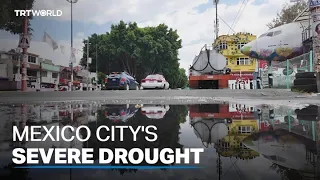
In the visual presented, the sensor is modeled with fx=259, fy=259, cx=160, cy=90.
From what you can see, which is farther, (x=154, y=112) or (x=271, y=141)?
(x=154, y=112)

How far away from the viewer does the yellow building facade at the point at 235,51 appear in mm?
25938

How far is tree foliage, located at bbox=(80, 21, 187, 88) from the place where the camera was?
15141 millimetres

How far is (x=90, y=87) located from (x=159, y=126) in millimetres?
22973

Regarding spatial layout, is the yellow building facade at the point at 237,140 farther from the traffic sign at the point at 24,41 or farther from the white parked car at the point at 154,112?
the traffic sign at the point at 24,41

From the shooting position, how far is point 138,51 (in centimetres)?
1689

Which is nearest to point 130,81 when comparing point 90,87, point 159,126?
point 90,87

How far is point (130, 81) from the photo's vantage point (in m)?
16.0

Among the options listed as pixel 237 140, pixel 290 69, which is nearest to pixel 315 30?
pixel 290 69

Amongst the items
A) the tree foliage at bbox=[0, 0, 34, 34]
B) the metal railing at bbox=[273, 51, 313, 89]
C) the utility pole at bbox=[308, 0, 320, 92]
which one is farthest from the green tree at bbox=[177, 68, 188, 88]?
the tree foliage at bbox=[0, 0, 34, 34]

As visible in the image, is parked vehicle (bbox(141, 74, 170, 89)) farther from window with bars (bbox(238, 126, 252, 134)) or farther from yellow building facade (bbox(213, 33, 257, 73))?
yellow building facade (bbox(213, 33, 257, 73))

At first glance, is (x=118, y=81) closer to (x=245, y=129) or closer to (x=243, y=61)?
(x=245, y=129)

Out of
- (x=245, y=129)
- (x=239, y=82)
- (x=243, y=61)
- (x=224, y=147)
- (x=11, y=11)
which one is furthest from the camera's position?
(x=243, y=61)

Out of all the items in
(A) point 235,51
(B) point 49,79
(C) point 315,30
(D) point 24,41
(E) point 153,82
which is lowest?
(E) point 153,82

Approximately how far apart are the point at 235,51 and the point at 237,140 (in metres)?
25.0
